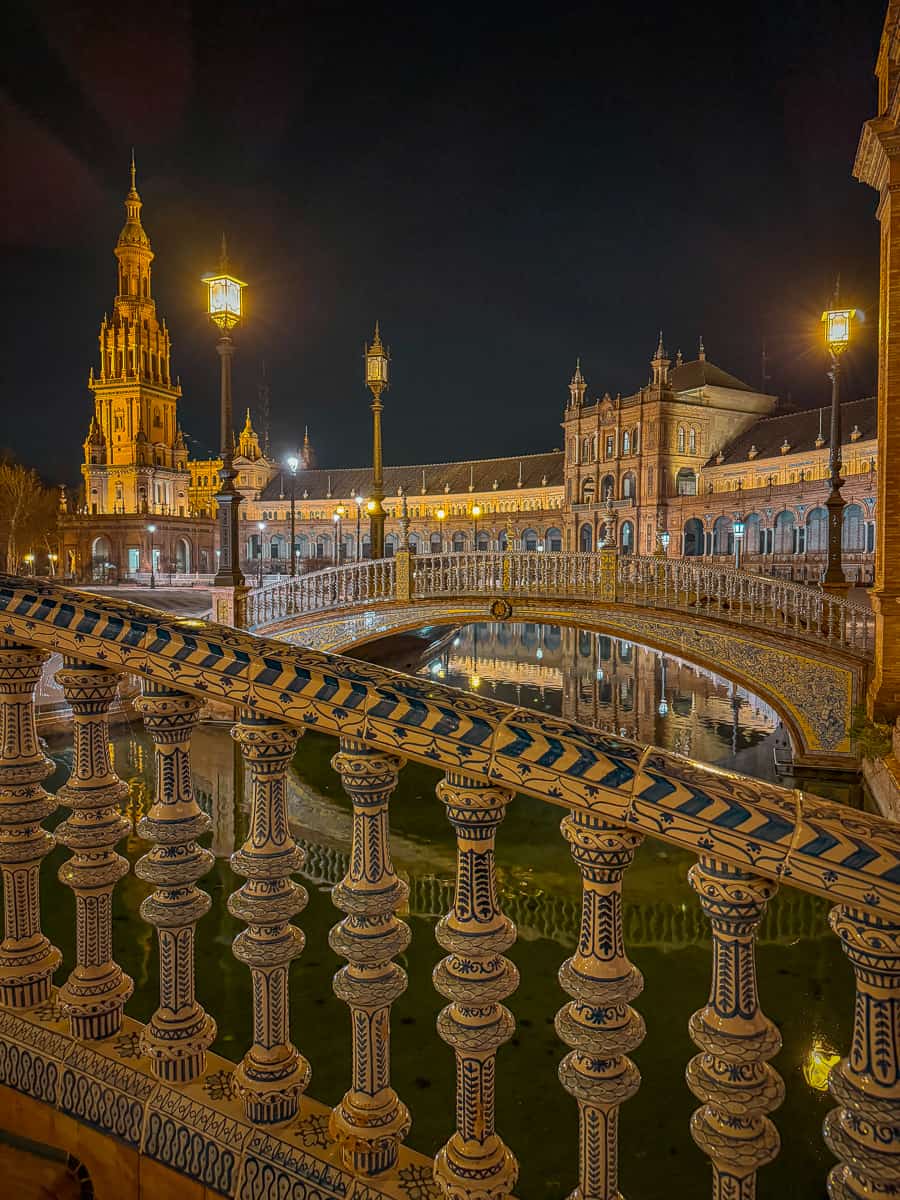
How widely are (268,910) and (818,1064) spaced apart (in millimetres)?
5081

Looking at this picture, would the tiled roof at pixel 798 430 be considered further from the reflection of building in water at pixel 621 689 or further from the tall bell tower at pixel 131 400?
the tall bell tower at pixel 131 400

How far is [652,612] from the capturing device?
47.2 feet

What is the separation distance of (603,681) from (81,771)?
23428mm

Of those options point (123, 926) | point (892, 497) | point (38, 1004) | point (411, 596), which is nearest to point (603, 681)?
point (411, 596)

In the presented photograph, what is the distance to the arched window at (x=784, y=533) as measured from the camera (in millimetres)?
49531

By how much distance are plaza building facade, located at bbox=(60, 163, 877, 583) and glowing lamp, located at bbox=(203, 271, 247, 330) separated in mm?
24976

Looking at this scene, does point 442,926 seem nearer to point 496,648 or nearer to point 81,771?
point 81,771

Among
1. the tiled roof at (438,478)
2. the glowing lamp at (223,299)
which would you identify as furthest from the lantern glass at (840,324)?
the tiled roof at (438,478)

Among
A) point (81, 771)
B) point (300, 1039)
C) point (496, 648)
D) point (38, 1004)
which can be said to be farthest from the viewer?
point (496, 648)

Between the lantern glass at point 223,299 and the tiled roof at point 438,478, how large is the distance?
63199 millimetres

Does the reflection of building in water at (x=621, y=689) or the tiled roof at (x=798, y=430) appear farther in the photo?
the tiled roof at (x=798, y=430)

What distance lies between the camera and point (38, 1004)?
2199 millimetres

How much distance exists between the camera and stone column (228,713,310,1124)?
1780 mm

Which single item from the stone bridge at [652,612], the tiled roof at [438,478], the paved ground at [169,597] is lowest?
the paved ground at [169,597]
